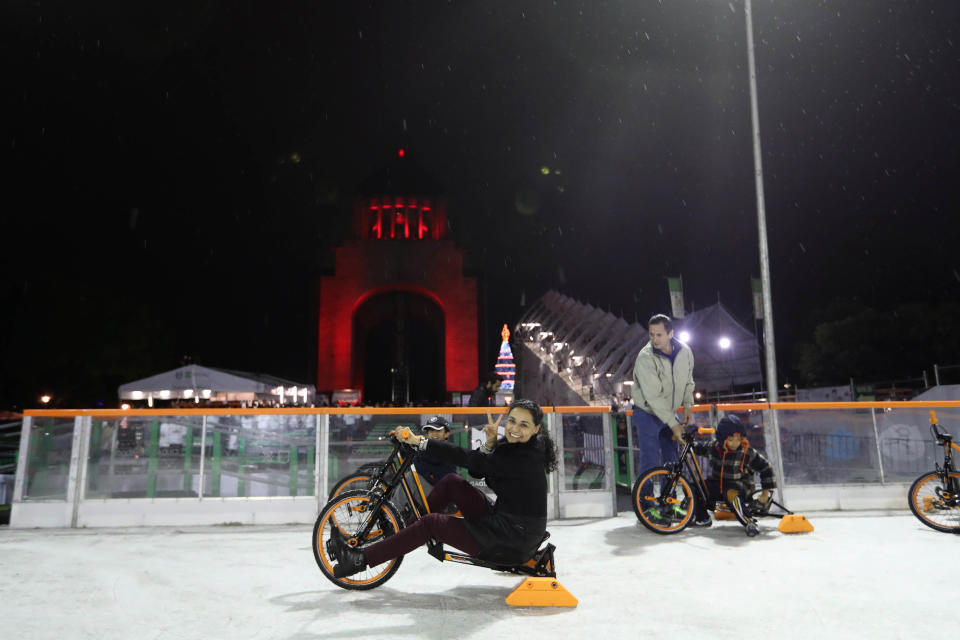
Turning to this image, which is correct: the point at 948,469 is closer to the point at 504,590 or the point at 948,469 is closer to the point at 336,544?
the point at 504,590

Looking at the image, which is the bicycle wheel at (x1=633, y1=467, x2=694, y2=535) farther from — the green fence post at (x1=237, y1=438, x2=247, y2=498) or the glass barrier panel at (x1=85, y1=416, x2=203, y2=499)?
the glass barrier panel at (x1=85, y1=416, x2=203, y2=499)

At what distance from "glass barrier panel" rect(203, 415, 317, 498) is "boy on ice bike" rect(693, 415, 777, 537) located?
4.43m

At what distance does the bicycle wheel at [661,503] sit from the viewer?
19.9 feet

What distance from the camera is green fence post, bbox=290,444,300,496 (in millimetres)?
7246

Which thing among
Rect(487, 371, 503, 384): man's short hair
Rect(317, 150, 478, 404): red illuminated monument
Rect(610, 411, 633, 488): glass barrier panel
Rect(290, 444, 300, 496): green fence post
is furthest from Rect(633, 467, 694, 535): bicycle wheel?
Rect(317, 150, 478, 404): red illuminated monument

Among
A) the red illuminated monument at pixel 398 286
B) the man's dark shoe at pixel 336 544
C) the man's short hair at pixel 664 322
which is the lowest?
the man's dark shoe at pixel 336 544

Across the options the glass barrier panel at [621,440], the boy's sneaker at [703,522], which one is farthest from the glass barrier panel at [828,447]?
the glass barrier panel at [621,440]

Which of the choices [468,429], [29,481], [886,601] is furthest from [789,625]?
[29,481]

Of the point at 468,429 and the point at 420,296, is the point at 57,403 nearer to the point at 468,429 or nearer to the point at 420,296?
the point at 420,296

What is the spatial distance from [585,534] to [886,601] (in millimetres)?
2848

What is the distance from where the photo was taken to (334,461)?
290 inches

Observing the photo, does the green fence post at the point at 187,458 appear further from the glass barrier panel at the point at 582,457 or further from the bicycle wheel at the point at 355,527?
the glass barrier panel at the point at 582,457

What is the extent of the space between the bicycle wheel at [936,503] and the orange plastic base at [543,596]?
4591mm

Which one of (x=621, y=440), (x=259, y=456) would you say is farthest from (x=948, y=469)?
(x=259, y=456)
